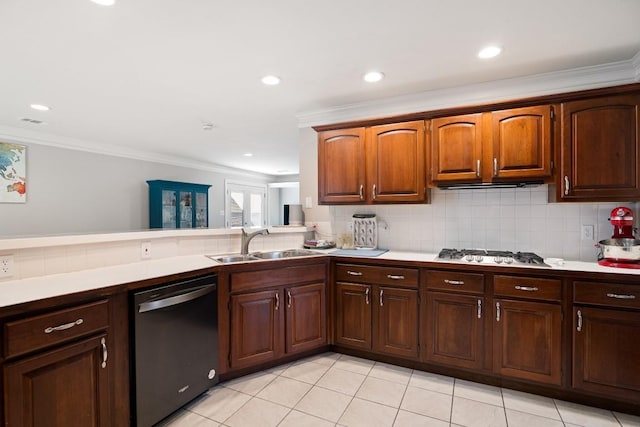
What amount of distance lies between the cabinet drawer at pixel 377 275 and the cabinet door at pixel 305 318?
8.6 inches

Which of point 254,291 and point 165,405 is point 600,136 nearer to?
point 254,291

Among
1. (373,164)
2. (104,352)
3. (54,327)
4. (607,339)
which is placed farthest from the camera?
(373,164)

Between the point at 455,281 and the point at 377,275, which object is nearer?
the point at 455,281

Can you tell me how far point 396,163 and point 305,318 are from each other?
1536 mm

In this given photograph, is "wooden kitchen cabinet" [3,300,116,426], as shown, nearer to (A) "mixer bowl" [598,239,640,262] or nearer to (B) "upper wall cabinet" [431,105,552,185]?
(B) "upper wall cabinet" [431,105,552,185]

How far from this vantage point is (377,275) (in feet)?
8.59

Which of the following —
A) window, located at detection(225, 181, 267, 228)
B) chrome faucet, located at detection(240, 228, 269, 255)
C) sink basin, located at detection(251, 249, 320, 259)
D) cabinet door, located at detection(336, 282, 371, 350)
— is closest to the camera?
cabinet door, located at detection(336, 282, 371, 350)

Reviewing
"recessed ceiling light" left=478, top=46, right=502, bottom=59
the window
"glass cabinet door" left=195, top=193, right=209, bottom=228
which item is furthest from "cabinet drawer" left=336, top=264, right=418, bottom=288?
the window

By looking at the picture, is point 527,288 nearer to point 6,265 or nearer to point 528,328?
point 528,328

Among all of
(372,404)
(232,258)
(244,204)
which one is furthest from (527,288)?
(244,204)

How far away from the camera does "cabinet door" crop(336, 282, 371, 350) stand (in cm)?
266

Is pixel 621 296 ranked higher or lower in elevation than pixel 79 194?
lower

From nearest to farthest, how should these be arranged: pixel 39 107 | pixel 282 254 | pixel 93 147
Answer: pixel 282 254, pixel 39 107, pixel 93 147

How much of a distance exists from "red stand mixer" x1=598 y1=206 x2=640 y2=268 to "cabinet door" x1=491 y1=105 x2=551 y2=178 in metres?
0.52
